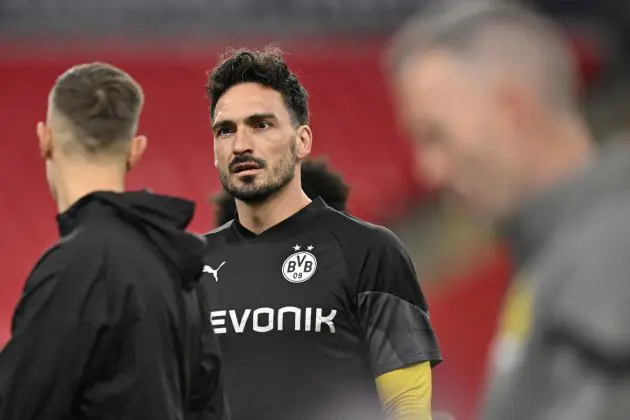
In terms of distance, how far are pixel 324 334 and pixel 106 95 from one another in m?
0.96

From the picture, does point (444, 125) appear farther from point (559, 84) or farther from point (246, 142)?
point (246, 142)

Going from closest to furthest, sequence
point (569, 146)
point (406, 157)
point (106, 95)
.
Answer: point (569, 146) < point (106, 95) < point (406, 157)

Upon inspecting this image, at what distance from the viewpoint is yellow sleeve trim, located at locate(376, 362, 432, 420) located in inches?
113

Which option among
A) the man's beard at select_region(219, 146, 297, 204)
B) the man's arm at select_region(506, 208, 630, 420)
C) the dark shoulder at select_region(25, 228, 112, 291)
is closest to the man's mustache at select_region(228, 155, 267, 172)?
the man's beard at select_region(219, 146, 297, 204)

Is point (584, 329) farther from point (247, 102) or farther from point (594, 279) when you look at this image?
point (247, 102)

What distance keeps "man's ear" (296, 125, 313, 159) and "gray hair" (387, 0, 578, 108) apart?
5.38 ft

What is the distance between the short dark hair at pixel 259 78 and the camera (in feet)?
10.3

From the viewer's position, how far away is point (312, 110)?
10016 mm

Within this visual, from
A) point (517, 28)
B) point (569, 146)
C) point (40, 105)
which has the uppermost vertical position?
point (40, 105)

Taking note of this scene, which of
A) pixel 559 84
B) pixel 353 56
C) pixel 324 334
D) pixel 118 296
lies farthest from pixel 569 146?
pixel 353 56

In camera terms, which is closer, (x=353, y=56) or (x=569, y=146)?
(x=569, y=146)

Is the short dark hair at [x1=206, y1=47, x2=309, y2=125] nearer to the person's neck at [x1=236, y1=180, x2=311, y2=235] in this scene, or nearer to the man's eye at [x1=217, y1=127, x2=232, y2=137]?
the man's eye at [x1=217, y1=127, x2=232, y2=137]

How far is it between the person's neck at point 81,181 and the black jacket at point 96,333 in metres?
0.04

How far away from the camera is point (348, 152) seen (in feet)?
33.1
